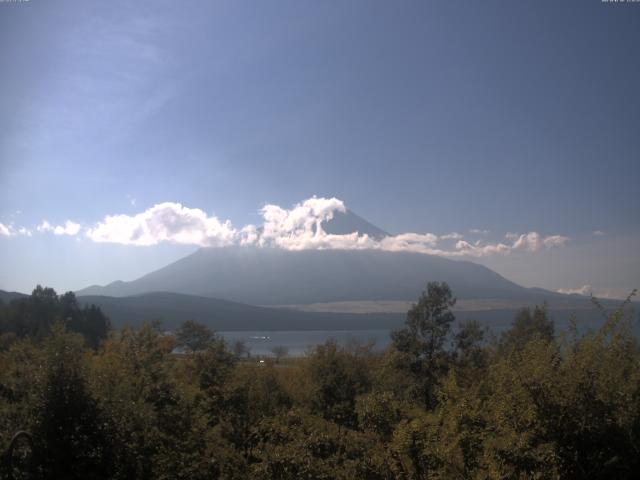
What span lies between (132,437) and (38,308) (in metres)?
88.9

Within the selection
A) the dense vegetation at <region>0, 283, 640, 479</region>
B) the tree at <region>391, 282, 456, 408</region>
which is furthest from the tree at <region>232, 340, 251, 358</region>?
the dense vegetation at <region>0, 283, 640, 479</region>

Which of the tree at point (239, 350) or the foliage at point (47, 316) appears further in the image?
the foliage at point (47, 316)

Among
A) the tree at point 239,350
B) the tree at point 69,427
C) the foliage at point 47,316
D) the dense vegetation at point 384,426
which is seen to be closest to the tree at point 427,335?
the tree at point 239,350

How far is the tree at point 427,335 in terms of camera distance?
83.1ft

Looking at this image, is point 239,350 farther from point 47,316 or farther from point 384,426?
point 47,316

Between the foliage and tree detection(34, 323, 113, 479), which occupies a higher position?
tree detection(34, 323, 113, 479)

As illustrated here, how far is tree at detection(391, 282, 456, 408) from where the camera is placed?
83.1 ft

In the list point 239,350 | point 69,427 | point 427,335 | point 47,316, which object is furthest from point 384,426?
point 47,316

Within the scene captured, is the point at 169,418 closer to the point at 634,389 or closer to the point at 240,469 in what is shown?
the point at 240,469

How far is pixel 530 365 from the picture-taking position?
9.66 m

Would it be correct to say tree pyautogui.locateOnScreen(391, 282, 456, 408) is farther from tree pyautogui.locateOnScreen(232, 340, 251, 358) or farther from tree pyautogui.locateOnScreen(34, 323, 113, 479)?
tree pyautogui.locateOnScreen(34, 323, 113, 479)

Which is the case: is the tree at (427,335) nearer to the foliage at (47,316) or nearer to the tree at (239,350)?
the tree at (239,350)

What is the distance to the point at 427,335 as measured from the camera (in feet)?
85.2

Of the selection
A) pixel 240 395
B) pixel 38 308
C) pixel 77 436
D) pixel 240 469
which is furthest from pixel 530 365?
pixel 38 308
